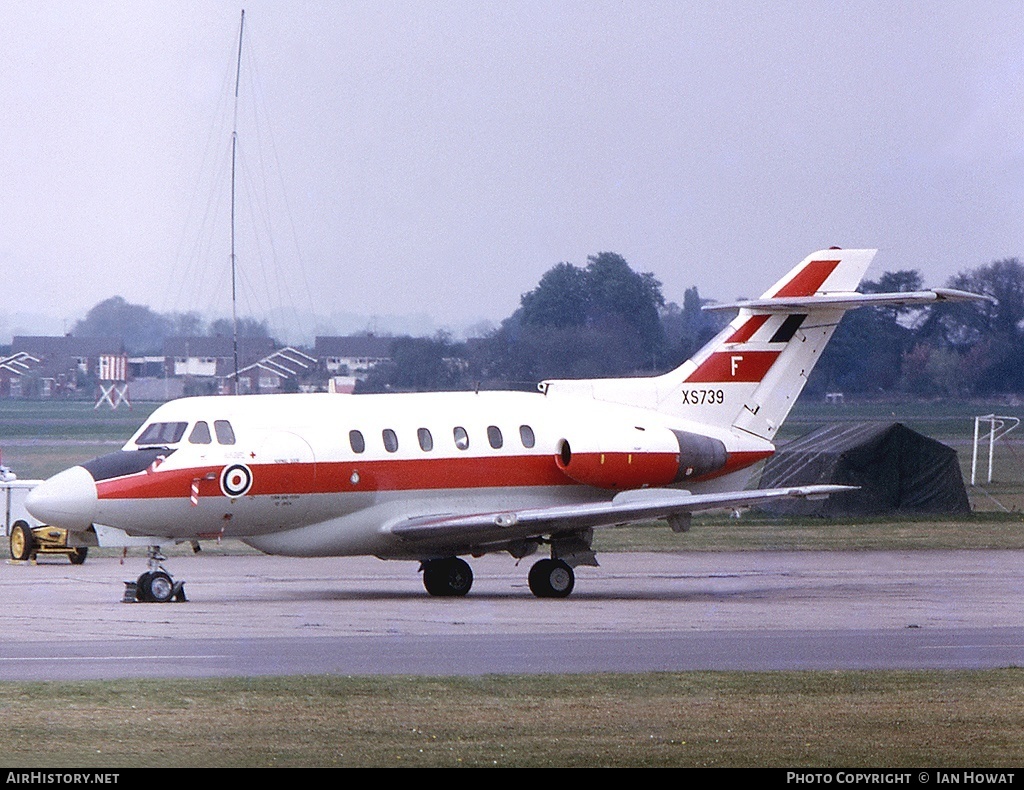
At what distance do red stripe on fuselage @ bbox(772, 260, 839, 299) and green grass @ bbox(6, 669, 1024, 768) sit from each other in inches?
450

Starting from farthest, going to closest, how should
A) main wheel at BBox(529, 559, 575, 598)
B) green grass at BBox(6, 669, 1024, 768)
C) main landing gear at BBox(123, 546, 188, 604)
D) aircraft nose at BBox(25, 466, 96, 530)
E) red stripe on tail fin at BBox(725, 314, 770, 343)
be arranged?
red stripe on tail fin at BBox(725, 314, 770, 343)
main wheel at BBox(529, 559, 575, 598)
main landing gear at BBox(123, 546, 188, 604)
aircraft nose at BBox(25, 466, 96, 530)
green grass at BBox(6, 669, 1024, 768)

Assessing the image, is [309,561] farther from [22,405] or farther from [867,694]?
[867,694]

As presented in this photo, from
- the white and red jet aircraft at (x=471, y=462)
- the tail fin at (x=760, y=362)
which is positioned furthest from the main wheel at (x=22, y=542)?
the tail fin at (x=760, y=362)

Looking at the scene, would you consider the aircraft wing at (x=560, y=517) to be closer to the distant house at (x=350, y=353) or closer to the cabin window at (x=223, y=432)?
the cabin window at (x=223, y=432)

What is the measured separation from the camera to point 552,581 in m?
22.5

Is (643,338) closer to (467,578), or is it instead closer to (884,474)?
(467,578)

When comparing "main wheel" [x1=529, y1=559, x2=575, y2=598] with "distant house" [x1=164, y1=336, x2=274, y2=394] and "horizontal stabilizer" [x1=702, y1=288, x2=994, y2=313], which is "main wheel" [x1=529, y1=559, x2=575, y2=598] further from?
"distant house" [x1=164, y1=336, x2=274, y2=394]

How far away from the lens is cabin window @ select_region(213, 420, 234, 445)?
21969mm

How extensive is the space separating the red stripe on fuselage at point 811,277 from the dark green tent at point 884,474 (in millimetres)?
11932

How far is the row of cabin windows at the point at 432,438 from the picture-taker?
894 inches

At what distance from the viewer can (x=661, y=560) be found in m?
29.1

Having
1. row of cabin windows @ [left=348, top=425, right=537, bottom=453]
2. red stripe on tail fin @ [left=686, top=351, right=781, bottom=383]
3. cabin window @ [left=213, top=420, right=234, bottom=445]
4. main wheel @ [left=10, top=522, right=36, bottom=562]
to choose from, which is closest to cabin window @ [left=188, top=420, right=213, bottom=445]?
cabin window @ [left=213, top=420, right=234, bottom=445]
